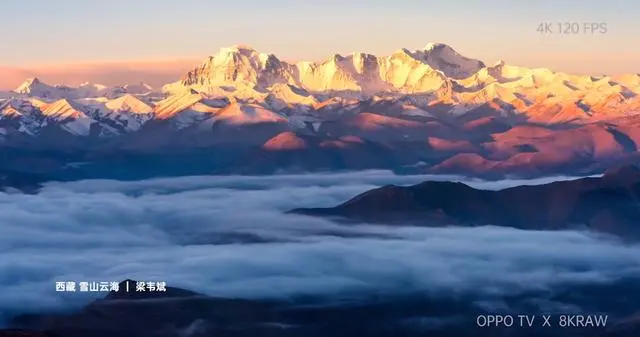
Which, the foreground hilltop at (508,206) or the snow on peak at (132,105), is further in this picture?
the snow on peak at (132,105)

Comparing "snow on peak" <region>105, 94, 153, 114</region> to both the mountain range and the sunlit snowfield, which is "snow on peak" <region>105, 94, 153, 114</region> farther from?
the sunlit snowfield

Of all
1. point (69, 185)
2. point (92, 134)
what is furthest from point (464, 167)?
point (92, 134)

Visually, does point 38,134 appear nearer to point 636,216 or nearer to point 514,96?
point 514,96

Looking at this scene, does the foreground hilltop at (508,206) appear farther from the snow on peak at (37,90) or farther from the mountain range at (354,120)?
the snow on peak at (37,90)

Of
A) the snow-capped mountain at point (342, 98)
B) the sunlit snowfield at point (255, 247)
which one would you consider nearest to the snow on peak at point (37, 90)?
the snow-capped mountain at point (342, 98)

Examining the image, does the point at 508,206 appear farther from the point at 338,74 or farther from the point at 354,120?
the point at 338,74

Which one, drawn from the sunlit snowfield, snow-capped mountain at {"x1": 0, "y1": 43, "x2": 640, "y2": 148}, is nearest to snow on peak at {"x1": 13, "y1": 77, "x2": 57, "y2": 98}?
snow-capped mountain at {"x1": 0, "y1": 43, "x2": 640, "y2": 148}
